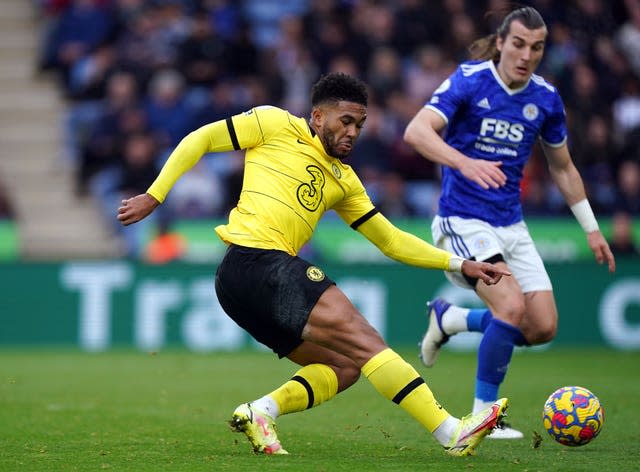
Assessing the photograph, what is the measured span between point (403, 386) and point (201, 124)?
39.4ft

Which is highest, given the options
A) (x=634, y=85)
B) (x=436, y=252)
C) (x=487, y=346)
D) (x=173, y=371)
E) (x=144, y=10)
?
(x=144, y=10)

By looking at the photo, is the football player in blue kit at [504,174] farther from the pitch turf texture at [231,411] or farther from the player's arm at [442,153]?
the pitch turf texture at [231,411]

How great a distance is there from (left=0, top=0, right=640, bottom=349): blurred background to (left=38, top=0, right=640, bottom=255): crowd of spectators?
32mm

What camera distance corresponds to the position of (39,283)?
15344 millimetres

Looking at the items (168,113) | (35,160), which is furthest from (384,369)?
(35,160)

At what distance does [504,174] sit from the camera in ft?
26.2

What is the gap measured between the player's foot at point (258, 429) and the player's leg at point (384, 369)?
1.94ft

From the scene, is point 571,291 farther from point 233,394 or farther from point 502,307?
point 502,307

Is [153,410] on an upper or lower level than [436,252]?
lower

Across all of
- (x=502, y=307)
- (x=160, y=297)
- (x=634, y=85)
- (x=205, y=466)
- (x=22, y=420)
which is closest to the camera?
(x=205, y=466)

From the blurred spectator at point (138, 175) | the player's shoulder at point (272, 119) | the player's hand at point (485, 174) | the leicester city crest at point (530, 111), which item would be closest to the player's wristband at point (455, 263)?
the player's hand at point (485, 174)

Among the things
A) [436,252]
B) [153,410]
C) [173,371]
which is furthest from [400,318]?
[436,252]

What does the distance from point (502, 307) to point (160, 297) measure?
319 inches

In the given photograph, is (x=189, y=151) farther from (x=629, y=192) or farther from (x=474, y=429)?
(x=629, y=192)
